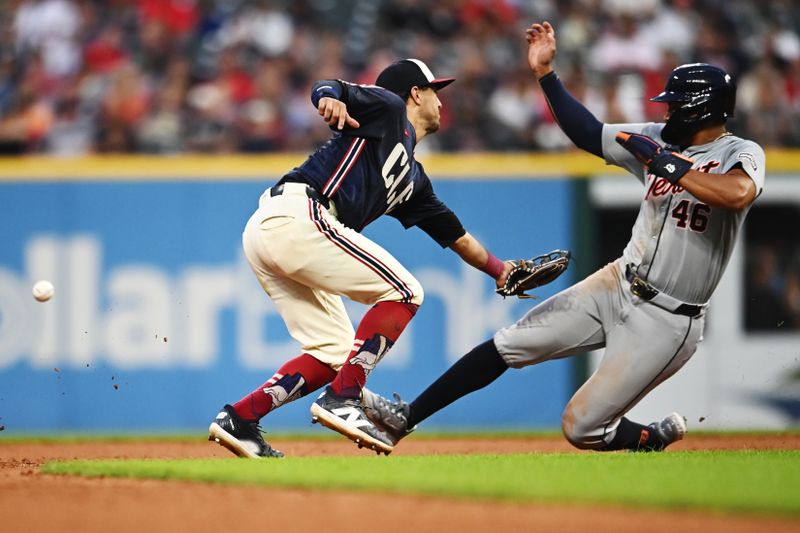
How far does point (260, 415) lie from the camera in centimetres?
544

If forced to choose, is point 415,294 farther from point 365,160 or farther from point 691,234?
point 691,234

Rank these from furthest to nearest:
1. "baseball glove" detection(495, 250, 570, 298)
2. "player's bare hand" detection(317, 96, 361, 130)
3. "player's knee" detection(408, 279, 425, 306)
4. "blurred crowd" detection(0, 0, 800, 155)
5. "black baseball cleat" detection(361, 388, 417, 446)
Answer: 1. "blurred crowd" detection(0, 0, 800, 155)
2. "baseball glove" detection(495, 250, 570, 298)
3. "black baseball cleat" detection(361, 388, 417, 446)
4. "player's knee" detection(408, 279, 425, 306)
5. "player's bare hand" detection(317, 96, 361, 130)

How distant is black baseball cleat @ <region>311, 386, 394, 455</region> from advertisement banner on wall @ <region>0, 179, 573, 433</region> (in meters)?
3.53

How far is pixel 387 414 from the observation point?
543 centimetres

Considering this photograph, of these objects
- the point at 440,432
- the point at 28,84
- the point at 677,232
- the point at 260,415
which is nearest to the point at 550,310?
the point at 677,232

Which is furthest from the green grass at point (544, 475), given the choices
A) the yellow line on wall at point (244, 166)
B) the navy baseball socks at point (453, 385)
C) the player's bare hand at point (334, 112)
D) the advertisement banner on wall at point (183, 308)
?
the yellow line on wall at point (244, 166)

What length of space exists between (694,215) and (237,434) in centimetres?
232

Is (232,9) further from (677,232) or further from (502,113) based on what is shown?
(677,232)

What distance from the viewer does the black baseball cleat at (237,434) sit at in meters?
5.33

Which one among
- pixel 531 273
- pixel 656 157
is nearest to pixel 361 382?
pixel 531 273

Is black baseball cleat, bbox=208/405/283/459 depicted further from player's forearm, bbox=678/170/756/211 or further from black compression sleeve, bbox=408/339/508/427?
player's forearm, bbox=678/170/756/211

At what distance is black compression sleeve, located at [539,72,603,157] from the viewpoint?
5621 millimetres

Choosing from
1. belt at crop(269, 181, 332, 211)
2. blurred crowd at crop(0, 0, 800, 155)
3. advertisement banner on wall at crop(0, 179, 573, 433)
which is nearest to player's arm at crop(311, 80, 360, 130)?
belt at crop(269, 181, 332, 211)

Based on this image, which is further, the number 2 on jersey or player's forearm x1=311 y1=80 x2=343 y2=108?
the number 2 on jersey
